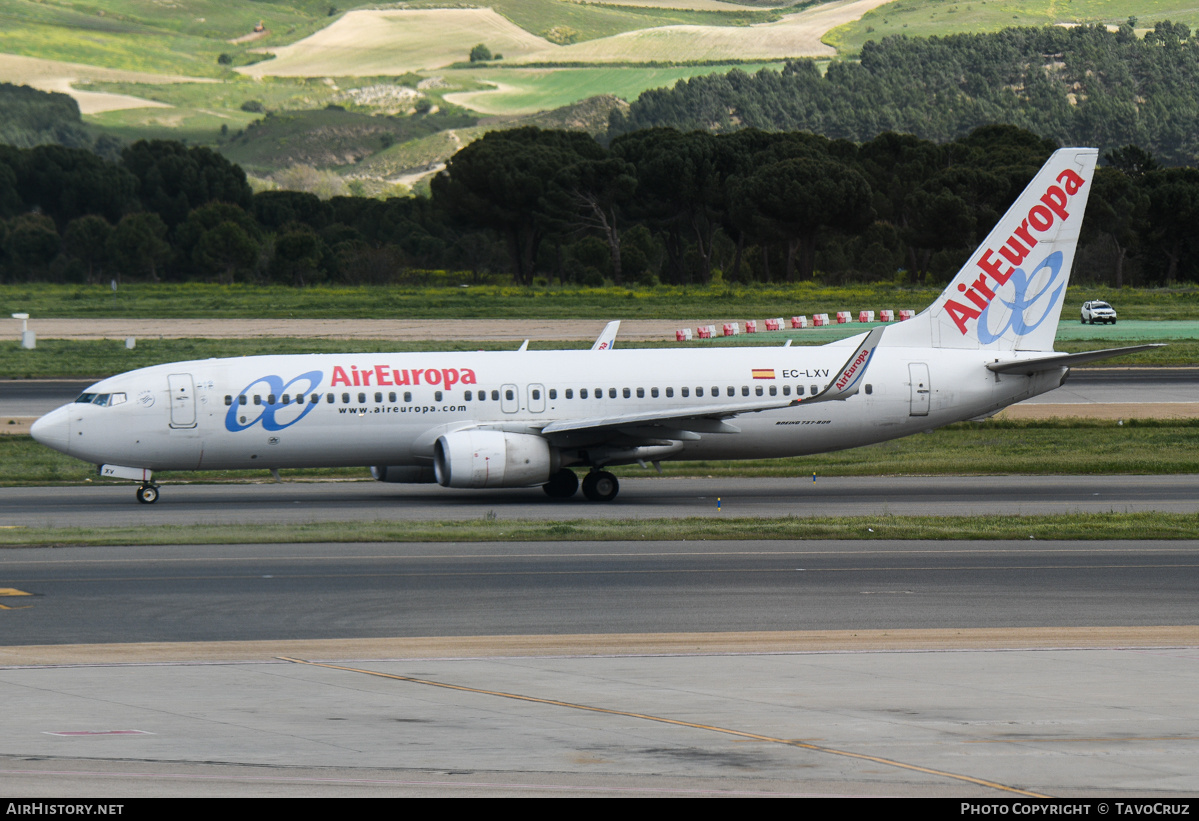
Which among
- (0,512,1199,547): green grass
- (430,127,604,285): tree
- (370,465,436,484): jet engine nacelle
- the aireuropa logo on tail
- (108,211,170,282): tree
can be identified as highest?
(430,127,604,285): tree

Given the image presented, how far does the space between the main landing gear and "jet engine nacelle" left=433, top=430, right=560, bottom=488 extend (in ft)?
3.96

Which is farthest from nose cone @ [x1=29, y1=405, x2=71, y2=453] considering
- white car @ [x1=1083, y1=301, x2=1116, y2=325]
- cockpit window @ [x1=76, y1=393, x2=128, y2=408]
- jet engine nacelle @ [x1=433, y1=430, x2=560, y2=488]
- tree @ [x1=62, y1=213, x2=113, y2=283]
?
tree @ [x1=62, y1=213, x2=113, y2=283]

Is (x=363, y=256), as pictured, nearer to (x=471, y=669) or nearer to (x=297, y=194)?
(x=297, y=194)

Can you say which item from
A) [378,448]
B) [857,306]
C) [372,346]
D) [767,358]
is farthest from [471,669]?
[857,306]

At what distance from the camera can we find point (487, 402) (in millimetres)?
33250

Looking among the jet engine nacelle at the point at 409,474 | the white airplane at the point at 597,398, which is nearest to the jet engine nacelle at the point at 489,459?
the white airplane at the point at 597,398

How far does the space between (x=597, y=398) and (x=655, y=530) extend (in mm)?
7207

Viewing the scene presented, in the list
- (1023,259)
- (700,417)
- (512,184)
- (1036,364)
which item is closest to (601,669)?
(700,417)

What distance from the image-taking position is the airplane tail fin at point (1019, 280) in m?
35.5

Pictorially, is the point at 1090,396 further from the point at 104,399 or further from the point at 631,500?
the point at 104,399

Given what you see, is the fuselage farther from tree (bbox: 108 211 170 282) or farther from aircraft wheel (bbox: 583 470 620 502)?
tree (bbox: 108 211 170 282)

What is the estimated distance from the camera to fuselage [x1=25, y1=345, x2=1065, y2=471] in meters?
32.4

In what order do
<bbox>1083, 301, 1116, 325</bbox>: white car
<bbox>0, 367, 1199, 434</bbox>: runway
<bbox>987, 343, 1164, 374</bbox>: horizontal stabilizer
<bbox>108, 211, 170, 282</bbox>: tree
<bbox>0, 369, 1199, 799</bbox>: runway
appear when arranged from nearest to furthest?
<bbox>0, 369, 1199, 799</bbox>: runway
<bbox>987, 343, 1164, 374</bbox>: horizontal stabilizer
<bbox>0, 367, 1199, 434</bbox>: runway
<bbox>1083, 301, 1116, 325</bbox>: white car
<bbox>108, 211, 170, 282</bbox>: tree

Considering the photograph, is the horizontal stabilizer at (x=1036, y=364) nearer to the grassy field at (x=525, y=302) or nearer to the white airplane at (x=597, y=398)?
the white airplane at (x=597, y=398)
